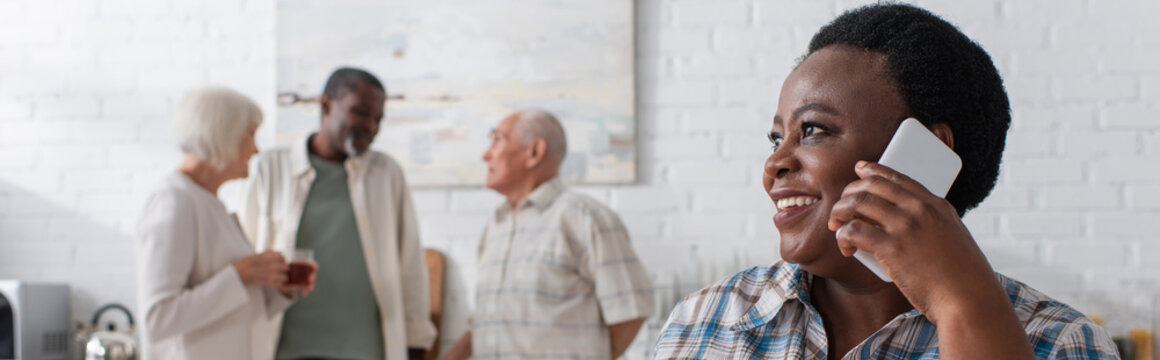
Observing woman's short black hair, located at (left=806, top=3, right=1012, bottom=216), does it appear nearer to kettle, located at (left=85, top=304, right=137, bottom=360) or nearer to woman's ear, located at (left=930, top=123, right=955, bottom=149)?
woman's ear, located at (left=930, top=123, right=955, bottom=149)

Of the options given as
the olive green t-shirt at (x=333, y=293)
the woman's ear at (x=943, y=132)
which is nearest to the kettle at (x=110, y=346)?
the olive green t-shirt at (x=333, y=293)

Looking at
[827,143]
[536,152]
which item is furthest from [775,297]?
Answer: [536,152]

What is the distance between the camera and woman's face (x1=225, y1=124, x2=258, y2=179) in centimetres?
256

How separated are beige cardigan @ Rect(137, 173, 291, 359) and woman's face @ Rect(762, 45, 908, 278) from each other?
177cm

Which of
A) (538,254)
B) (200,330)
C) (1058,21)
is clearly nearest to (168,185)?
(200,330)

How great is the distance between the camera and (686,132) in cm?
362

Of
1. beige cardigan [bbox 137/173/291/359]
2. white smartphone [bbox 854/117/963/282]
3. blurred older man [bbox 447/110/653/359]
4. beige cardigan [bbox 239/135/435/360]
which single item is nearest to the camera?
white smartphone [bbox 854/117/963/282]

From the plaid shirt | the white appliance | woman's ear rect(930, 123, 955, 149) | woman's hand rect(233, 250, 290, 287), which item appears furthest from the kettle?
woman's ear rect(930, 123, 955, 149)

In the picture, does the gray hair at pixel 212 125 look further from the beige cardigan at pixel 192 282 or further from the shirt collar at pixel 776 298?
the shirt collar at pixel 776 298

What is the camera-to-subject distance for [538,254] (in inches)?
112

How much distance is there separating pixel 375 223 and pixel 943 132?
2.32 m

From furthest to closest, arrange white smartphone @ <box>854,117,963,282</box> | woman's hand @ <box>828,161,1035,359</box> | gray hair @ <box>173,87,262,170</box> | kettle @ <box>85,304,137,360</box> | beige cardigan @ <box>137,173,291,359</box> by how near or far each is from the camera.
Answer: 1. kettle @ <box>85,304,137,360</box>
2. gray hair @ <box>173,87,262,170</box>
3. beige cardigan @ <box>137,173,291,359</box>
4. white smartphone @ <box>854,117,963,282</box>
5. woman's hand @ <box>828,161,1035,359</box>

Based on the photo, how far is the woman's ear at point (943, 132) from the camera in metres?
0.98

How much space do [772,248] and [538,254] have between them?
3.63 ft
